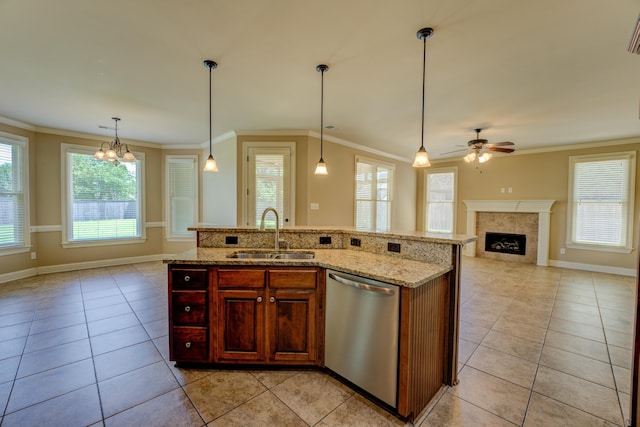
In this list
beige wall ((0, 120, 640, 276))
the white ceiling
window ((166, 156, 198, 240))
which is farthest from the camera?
window ((166, 156, 198, 240))

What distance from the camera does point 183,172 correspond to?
6.02 meters

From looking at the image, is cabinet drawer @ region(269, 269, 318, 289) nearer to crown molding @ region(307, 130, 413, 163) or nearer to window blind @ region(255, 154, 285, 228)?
window blind @ region(255, 154, 285, 228)

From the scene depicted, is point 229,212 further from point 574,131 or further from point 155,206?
point 574,131

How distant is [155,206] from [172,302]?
183 inches

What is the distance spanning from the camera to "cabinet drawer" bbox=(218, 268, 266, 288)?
209 centimetres

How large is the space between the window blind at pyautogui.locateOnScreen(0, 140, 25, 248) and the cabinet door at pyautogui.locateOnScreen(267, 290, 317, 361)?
5153mm

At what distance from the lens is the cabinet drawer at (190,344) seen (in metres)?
2.14

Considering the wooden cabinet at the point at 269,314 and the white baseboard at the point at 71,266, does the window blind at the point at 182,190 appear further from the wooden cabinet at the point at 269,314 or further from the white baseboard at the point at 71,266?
the wooden cabinet at the point at 269,314

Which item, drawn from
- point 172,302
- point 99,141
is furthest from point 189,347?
point 99,141

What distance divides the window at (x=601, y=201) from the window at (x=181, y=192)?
8.10 m

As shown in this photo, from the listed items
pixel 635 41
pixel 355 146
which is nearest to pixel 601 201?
pixel 355 146

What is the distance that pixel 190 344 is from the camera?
215cm

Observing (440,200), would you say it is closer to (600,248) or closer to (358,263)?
(600,248)

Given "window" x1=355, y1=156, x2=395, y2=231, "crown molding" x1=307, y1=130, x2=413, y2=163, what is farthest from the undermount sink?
"window" x1=355, y1=156, x2=395, y2=231
